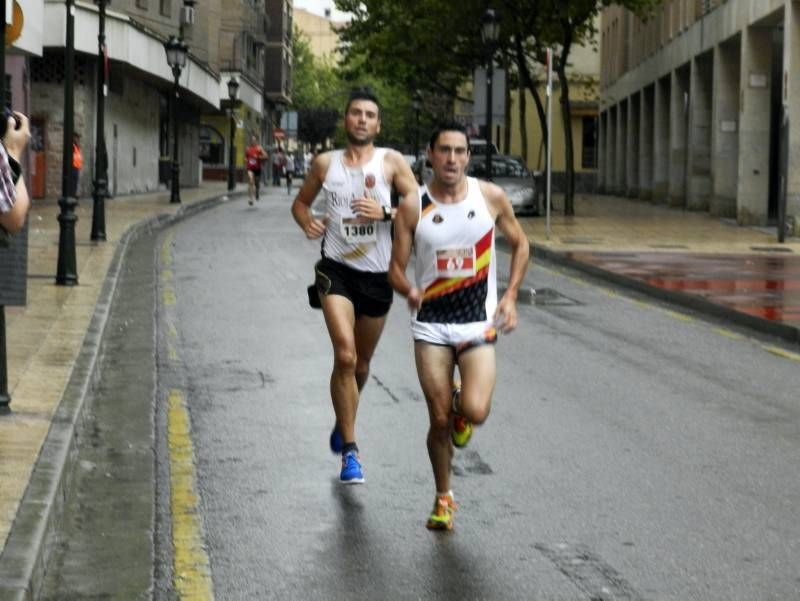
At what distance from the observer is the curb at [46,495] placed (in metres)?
5.79

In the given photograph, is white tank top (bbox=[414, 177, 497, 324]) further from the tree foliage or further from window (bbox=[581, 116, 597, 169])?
window (bbox=[581, 116, 597, 169])

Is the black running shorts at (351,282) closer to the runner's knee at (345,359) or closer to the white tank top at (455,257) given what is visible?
the runner's knee at (345,359)

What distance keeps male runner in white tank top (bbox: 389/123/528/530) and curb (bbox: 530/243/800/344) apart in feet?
28.1

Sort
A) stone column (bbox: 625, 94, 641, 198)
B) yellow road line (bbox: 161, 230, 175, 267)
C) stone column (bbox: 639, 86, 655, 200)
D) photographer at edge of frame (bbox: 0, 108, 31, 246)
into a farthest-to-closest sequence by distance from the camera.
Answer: stone column (bbox: 625, 94, 641, 198) < stone column (bbox: 639, 86, 655, 200) < yellow road line (bbox: 161, 230, 175, 267) < photographer at edge of frame (bbox: 0, 108, 31, 246)

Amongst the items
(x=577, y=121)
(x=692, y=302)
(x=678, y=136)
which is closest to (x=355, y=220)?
(x=692, y=302)

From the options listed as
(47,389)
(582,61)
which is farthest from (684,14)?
(47,389)

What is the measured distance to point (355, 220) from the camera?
8312mm

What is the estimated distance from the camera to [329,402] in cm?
1111

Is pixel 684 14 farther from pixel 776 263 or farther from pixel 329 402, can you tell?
pixel 329 402

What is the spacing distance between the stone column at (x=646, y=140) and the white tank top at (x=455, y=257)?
5363 cm

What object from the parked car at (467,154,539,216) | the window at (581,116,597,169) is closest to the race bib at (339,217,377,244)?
the parked car at (467,154,539,216)

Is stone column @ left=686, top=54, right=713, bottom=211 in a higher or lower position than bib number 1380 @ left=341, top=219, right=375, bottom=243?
higher

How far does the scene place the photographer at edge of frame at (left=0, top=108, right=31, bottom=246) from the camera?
5.54m

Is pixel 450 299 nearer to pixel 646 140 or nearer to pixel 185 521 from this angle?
pixel 185 521
